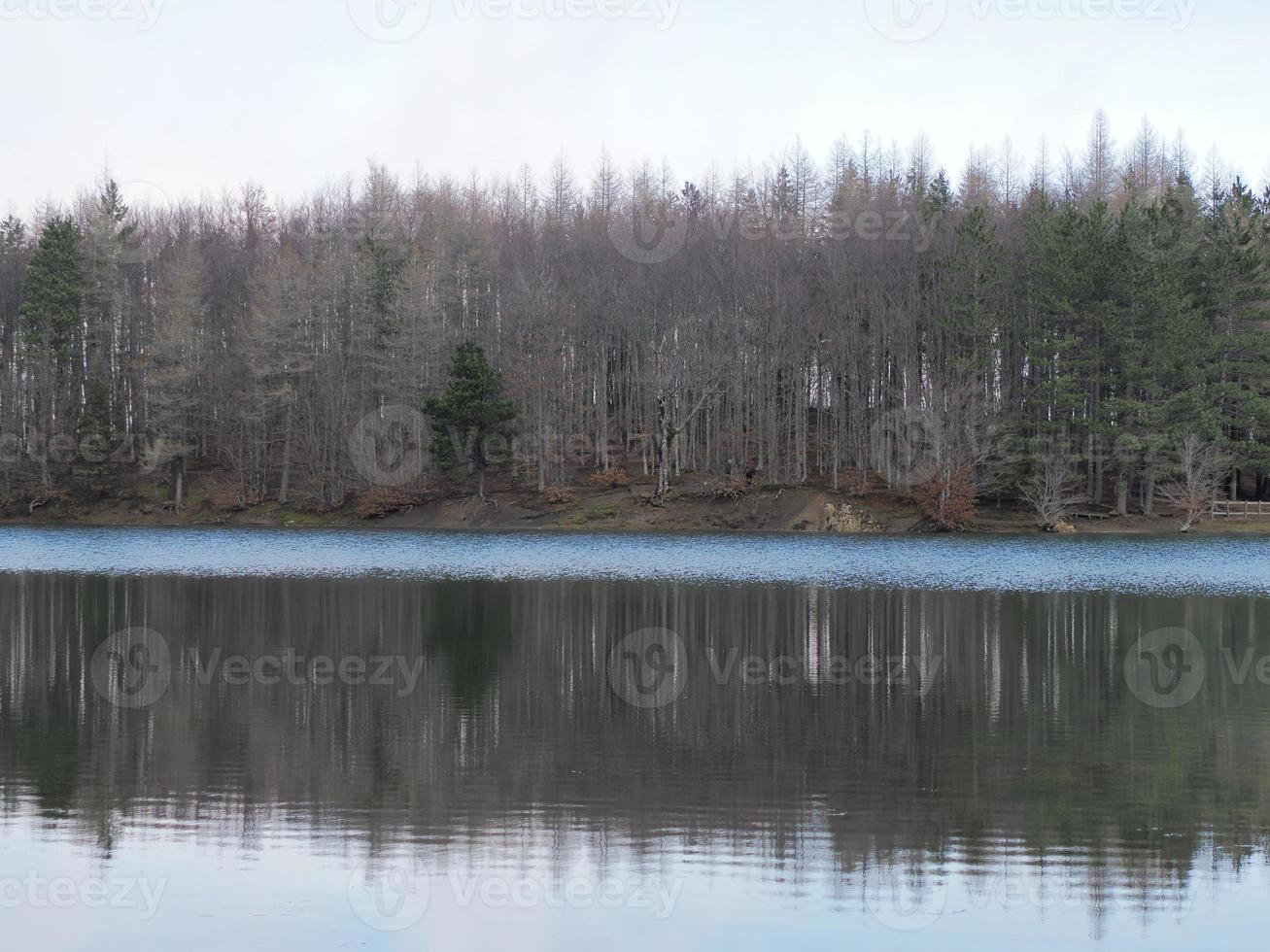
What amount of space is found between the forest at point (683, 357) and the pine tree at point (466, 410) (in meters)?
0.22

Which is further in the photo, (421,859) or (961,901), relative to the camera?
(421,859)

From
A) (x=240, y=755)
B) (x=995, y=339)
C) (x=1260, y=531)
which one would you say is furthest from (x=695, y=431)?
(x=240, y=755)

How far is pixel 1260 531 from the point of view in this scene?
62906 mm

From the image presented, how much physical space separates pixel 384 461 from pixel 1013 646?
174 feet

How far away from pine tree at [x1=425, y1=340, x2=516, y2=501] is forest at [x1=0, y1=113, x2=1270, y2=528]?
0.71 feet

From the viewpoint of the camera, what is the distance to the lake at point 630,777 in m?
9.75

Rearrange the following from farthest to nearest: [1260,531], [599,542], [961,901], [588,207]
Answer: [588,207] < [1260,531] < [599,542] < [961,901]

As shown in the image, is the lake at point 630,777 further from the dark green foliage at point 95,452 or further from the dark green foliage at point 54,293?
the dark green foliage at point 54,293

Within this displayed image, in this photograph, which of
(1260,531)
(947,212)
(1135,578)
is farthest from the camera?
(947,212)

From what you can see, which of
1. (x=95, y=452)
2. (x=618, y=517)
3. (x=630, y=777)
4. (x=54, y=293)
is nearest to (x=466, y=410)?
(x=618, y=517)

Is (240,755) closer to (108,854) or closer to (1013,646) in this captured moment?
(108,854)

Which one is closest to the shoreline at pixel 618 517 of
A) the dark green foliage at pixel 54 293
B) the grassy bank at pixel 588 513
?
the grassy bank at pixel 588 513

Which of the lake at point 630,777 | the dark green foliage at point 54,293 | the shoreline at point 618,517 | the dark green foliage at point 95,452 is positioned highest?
the dark green foliage at point 54,293

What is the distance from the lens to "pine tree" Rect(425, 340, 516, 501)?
67562mm
